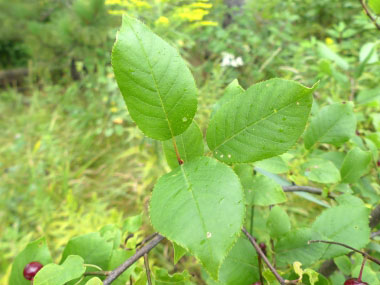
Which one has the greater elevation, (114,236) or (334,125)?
(334,125)

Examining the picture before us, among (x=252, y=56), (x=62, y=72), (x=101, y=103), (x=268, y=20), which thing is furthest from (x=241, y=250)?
(x=62, y=72)

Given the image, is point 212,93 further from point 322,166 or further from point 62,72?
point 62,72

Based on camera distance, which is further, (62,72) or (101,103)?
(62,72)

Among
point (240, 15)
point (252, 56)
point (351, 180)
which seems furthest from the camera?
point (240, 15)

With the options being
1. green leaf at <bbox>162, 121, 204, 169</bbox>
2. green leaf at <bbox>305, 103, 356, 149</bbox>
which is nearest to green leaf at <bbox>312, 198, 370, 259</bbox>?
green leaf at <bbox>305, 103, 356, 149</bbox>

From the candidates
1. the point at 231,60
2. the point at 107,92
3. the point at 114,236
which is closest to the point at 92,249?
the point at 114,236

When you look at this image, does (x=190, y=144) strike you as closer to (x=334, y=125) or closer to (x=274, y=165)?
(x=274, y=165)
